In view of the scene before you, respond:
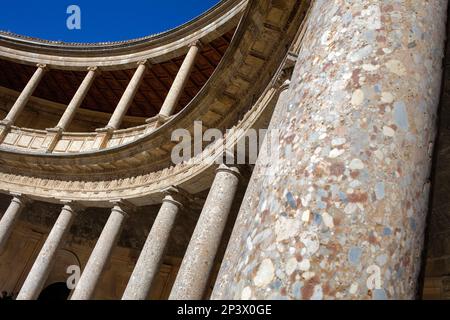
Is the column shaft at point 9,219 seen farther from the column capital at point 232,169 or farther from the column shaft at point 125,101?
the column capital at point 232,169

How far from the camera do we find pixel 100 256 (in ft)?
35.8

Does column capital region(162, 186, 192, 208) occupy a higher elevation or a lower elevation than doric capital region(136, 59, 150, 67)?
lower

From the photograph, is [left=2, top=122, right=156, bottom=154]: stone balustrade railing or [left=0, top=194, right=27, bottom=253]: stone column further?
[left=2, top=122, right=156, bottom=154]: stone balustrade railing

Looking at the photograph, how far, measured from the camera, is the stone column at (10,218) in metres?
13.3

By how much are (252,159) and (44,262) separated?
8183mm

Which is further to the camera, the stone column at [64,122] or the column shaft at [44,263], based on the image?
the stone column at [64,122]

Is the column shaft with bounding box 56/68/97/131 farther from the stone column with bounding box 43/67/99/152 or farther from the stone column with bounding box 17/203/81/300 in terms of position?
the stone column with bounding box 17/203/81/300

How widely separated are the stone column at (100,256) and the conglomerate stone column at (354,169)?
9.80 m

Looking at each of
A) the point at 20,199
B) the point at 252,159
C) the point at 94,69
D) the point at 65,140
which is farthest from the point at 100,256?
the point at 94,69

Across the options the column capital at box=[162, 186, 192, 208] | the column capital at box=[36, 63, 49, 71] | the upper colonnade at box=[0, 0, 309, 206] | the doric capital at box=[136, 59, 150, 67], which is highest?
the doric capital at box=[136, 59, 150, 67]

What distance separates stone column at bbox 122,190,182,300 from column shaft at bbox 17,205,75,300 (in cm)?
445

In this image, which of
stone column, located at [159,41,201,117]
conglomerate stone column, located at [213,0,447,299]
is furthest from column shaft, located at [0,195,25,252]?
conglomerate stone column, located at [213,0,447,299]

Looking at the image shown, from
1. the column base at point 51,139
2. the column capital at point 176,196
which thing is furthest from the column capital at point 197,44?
the column capital at point 176,196

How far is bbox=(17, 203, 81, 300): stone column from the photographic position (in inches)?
461
